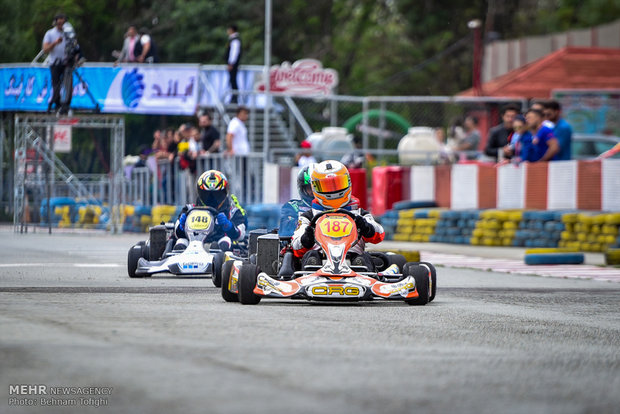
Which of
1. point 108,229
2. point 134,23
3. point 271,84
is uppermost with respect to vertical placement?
point 134,23

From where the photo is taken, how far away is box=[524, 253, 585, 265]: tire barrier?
15000 mm

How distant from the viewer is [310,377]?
525 cm

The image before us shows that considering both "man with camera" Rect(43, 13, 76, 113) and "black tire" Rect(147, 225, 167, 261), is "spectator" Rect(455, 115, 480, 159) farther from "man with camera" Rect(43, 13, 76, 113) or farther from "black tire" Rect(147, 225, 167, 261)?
"black tire" Rect(147, 225, 167, 261)

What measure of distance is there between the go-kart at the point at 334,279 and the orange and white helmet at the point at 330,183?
224 millimetres

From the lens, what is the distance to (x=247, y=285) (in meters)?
8.97

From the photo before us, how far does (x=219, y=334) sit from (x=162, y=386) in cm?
179

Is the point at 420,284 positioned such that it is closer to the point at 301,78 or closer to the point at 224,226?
the point at 224,226

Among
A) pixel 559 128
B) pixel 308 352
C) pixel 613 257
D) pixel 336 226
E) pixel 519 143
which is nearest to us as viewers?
pixel 308 352

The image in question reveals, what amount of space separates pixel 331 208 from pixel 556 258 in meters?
5.90

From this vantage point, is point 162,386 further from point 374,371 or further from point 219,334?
point 219,334

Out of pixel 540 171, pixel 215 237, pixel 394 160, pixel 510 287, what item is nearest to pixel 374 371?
pixel 510 287

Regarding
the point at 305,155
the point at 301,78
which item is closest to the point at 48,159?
the point at 301,78

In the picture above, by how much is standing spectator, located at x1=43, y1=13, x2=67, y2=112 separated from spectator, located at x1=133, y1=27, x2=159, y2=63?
1512 mm

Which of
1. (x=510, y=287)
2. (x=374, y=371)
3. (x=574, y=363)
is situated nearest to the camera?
(x=374, y=371)
